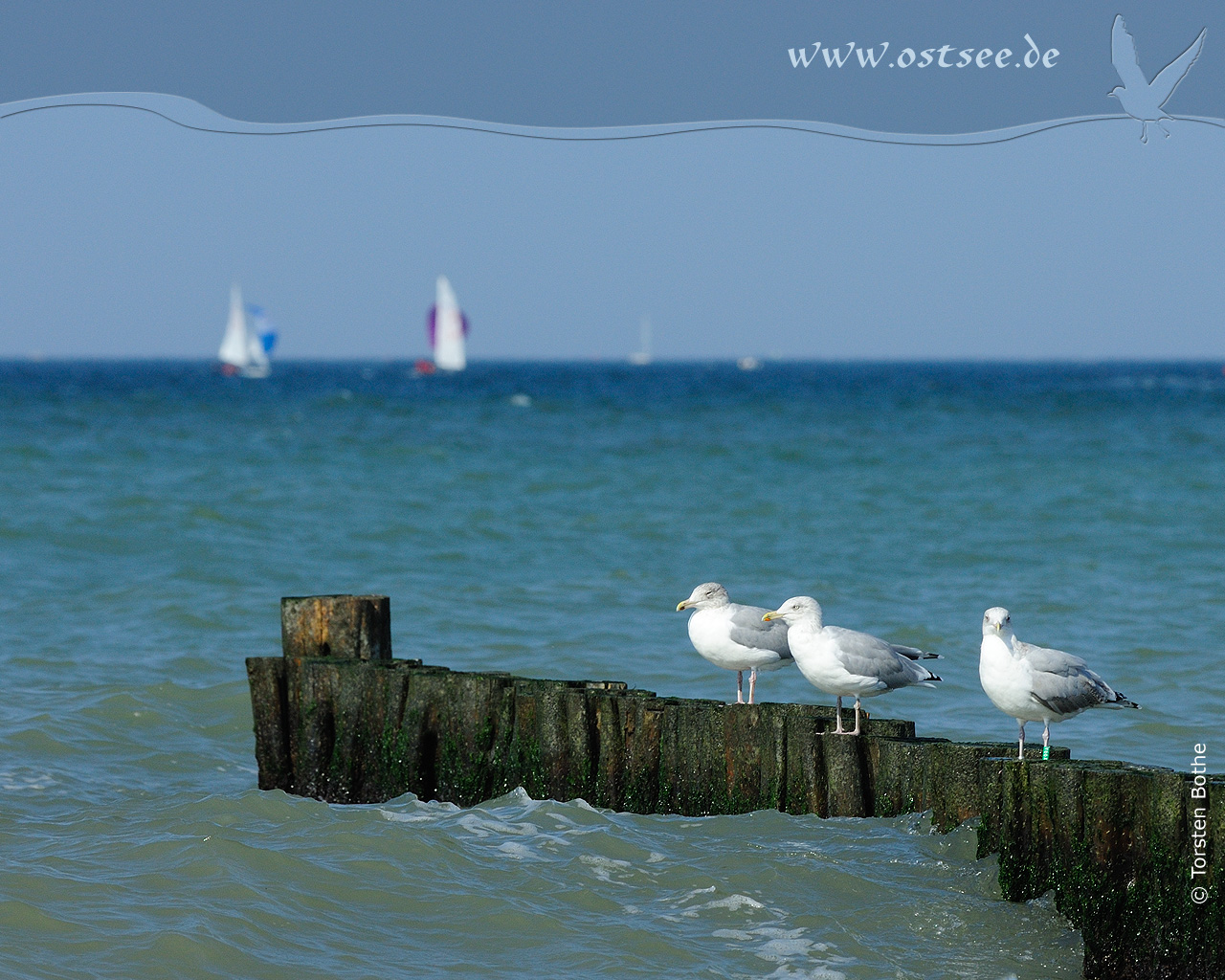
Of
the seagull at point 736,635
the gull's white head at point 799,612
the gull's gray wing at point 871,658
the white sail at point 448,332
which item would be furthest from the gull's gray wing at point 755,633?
the white sail at point 448,332

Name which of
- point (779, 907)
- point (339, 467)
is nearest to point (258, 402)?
point (339, 467)

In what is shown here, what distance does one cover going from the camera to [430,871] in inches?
228

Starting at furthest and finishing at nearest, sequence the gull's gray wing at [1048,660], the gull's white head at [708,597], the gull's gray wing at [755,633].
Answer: the gull's white head at [708,597], the gull's gray wing at [755,633], the gull's gray wing at [1048,660]

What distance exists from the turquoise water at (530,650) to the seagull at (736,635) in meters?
0.75

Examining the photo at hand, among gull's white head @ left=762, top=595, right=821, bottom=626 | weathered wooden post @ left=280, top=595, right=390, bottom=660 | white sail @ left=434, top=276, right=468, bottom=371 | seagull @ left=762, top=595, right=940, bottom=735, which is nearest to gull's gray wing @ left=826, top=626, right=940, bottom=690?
seagull @ left=762, top=595, right=940, bottom=735

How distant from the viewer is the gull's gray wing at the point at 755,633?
6418 mm

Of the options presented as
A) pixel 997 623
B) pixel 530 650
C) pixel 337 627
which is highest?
pixel 997 623

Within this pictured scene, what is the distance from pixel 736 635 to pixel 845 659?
74 centimetres

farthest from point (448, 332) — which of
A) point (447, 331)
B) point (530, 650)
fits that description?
point (530, 650)

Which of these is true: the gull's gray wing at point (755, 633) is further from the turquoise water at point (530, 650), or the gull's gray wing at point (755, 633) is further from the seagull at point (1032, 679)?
the seagull at point (1032, 679)

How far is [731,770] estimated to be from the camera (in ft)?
20.2

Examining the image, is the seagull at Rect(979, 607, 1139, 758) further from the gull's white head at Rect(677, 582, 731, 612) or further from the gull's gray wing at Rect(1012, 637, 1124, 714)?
the gull's white head at Rect(677, 582, 731, 612)

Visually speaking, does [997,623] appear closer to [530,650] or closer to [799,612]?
[799,612]

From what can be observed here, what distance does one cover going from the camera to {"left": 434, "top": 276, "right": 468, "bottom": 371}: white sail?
76062 mm
